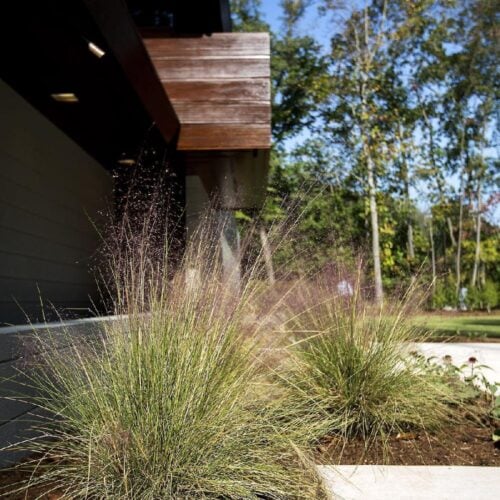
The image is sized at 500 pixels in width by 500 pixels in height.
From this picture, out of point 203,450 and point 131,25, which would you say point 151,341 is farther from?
point 131,25

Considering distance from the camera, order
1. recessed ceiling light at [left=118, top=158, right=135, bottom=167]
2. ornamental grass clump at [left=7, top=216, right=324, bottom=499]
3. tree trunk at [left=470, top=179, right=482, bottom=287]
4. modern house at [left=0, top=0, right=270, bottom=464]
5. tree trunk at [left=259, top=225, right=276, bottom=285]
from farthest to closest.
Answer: tree trunk at [left=470, top=179, right=482, bottom=287]
recessed ceiling light at [left=118, top=158, right=135, bottom=167]
modern house at [left=0, top=0, right=270, bottom=464]
tree trunk at [left=259, top=225, right=276, bottom=285]
ornamental grass clump at [left=7, top=216, right=324, bottom=499]

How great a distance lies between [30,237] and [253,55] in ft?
9.76

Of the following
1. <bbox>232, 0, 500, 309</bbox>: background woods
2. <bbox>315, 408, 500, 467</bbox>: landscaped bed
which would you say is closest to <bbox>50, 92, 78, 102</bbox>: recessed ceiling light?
<bbox>315, 408, 500, 467</bbox>: landscaped bed

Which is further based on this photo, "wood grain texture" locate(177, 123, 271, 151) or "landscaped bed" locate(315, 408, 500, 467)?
"wood grain texture" locate(177, 123, 271, 151)

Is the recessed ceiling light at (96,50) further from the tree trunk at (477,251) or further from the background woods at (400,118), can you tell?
the tree trunk at (477,251)

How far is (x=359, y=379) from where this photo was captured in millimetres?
3906

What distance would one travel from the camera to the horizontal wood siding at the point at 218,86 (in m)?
6.70

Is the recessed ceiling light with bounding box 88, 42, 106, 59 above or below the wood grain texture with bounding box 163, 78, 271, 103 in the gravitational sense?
below

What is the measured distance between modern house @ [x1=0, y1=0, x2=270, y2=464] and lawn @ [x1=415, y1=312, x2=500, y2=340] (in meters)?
1.71

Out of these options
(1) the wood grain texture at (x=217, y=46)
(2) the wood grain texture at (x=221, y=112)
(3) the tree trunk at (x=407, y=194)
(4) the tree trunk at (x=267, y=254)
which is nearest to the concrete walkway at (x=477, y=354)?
(2) the wood grain texture at (x=221, y=112)

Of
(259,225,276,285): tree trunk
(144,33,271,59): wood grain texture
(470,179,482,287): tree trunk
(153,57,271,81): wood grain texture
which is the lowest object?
(259,225,276,285): tree trunk

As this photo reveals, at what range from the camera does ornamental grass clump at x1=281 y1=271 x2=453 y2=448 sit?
3.86 metres

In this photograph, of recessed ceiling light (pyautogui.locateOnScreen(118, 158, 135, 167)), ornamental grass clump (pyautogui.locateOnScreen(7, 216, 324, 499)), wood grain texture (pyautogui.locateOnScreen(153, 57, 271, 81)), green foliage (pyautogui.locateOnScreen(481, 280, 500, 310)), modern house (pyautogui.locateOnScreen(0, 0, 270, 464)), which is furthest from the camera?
green foliage (pyautogui.locateOnScreen(481, 280, 500, 310))

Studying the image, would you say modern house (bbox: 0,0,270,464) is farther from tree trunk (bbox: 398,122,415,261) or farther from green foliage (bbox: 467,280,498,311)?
green foliage (bbox: 467,280,498,311)
